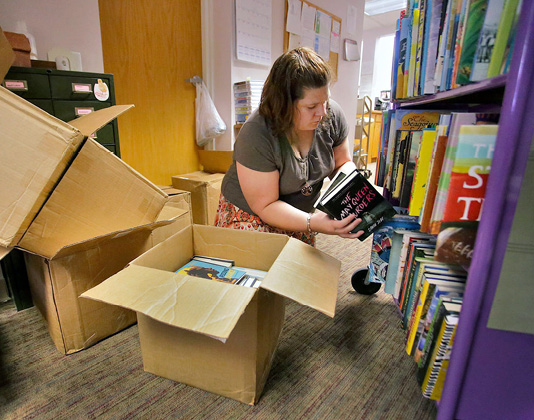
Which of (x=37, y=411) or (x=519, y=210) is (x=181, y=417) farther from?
(x=519, y=210)

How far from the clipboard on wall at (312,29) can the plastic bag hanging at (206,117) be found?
2.93ft

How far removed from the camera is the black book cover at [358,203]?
878 millimetres

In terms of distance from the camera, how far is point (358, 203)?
2.96 ft

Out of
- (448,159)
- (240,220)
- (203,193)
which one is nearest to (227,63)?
(203,193)

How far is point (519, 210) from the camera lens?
52cm

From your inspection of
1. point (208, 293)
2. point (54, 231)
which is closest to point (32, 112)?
point (54, 231)

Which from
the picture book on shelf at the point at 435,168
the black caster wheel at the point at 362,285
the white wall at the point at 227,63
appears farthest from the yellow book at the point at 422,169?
the white wall at the point at 227,63

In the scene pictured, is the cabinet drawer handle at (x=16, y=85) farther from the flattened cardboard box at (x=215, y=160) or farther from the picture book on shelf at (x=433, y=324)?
the picture book on shelf at (x=433, y=324)

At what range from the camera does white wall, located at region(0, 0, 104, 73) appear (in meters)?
1.47

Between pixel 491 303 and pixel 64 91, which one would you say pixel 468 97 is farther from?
pixel 64 91

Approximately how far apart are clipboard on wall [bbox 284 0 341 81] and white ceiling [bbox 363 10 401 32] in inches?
103

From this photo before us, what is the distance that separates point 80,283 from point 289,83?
965 mm

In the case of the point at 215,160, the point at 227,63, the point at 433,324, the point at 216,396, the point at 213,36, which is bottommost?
the point at 216,396

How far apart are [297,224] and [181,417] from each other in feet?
2.12
